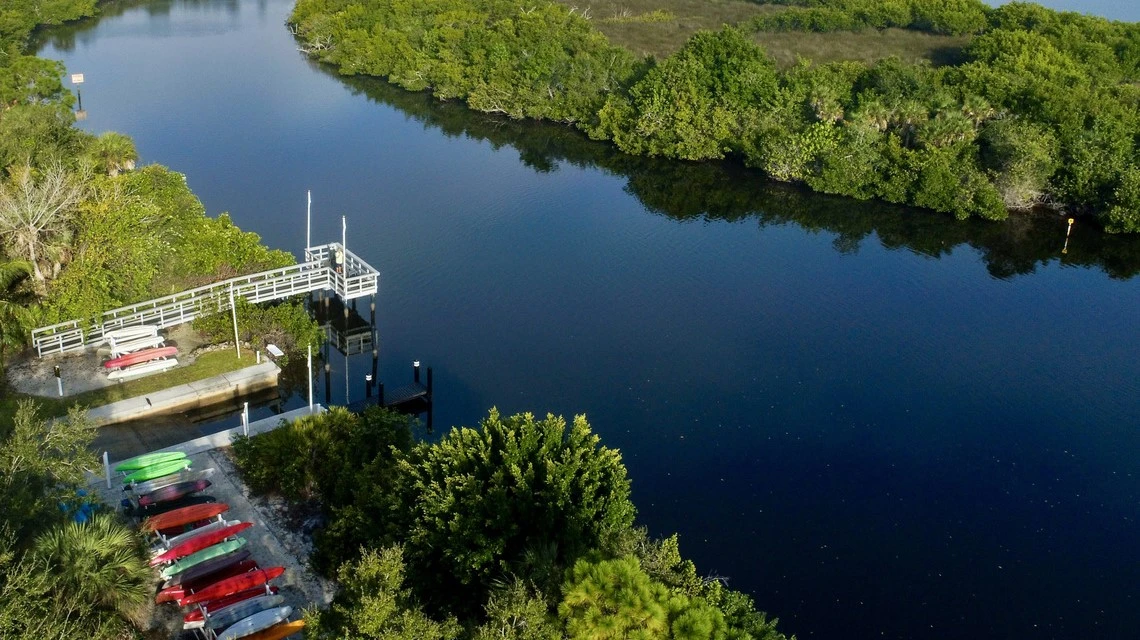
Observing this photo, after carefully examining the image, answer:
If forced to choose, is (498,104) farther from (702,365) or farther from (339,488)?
(339,488)

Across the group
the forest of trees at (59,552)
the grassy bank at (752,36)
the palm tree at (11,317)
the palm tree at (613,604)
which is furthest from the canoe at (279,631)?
the grassy bank at (752,36)

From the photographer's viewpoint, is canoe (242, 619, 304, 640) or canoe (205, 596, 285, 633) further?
canoe (205, 596, 285, 633)

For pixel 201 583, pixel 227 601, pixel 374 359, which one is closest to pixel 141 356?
pixel 374 359

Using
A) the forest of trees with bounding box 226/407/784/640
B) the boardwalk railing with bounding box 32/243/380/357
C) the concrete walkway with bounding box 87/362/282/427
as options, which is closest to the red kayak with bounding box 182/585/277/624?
the forest of trees with bounding box 226/407/784/640

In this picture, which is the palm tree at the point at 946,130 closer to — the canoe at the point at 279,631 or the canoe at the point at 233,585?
the canoe at the point at 233,585

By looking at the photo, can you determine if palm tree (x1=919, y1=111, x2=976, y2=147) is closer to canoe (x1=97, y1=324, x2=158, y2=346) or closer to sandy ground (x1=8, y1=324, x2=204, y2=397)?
sandy ground (x1=8, y1=324, x2=204, y2=397)

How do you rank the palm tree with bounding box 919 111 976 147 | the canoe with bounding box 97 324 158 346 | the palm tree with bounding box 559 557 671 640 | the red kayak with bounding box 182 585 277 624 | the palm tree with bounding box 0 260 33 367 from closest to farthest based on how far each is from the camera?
the palm tree with bounding box 559 557 671 640
the red kayak with bounding box 182 585 277 624
the palm tree with bounding box 0 260 33 367
the canoe with bounding box 97 324 158 346
the palm tree with bounding box 919 111 976 147
